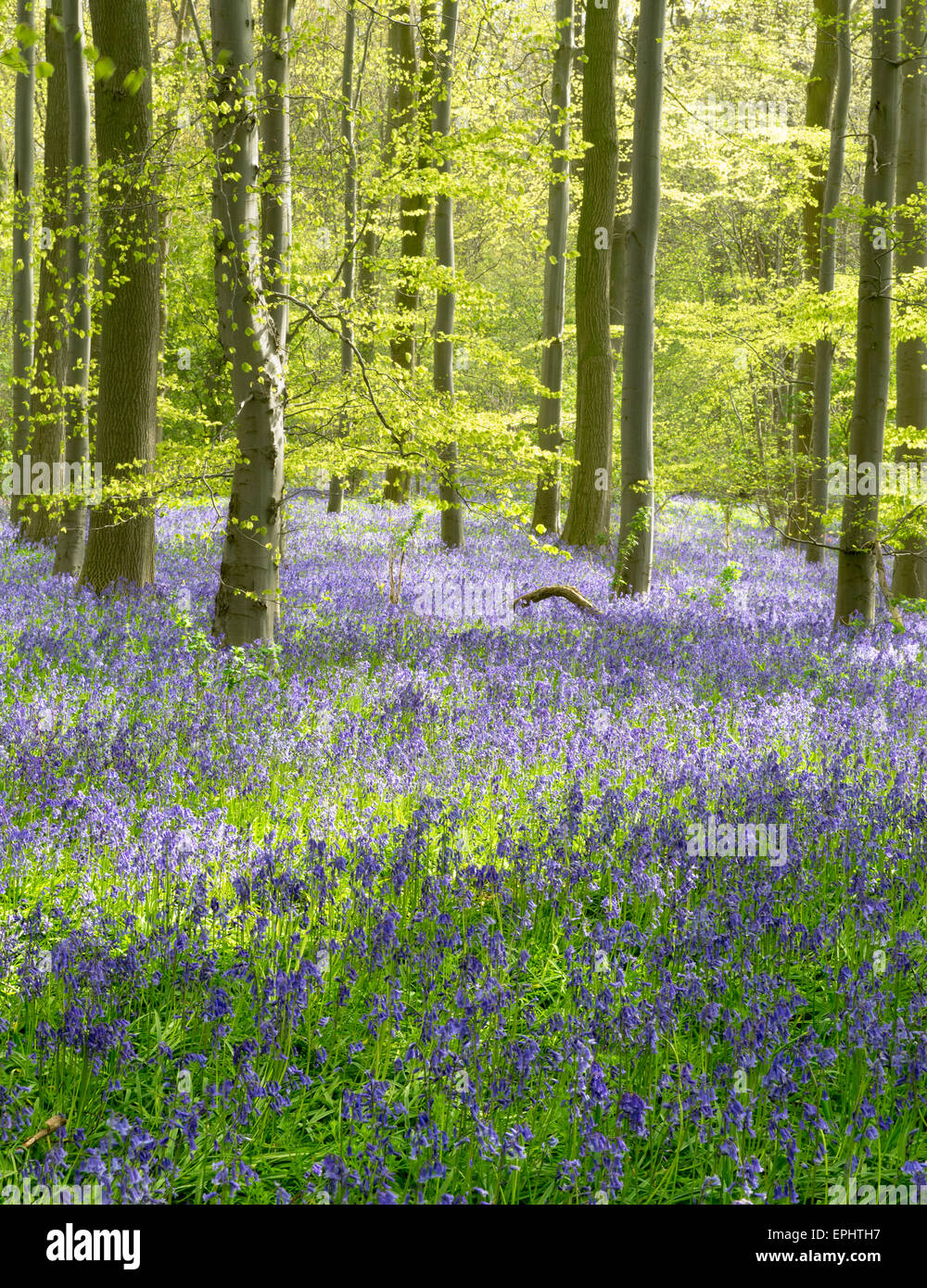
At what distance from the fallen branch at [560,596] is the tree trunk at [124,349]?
3.98m

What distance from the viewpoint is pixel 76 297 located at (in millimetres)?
10945

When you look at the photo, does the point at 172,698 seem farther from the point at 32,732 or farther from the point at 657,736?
the point at 657,736

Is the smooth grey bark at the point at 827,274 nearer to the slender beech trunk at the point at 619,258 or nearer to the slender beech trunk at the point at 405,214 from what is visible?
the slender beech trunk at the point at 619,258

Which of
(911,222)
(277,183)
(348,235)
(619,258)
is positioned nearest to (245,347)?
(277,183)

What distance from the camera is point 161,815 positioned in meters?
4.25

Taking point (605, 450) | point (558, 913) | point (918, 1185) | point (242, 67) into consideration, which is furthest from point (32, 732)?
point (605, 450)

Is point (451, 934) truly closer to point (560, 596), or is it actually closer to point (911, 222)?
point (560, 596)

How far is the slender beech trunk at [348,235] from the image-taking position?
7.82 meters

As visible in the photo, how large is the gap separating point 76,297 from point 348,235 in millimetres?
3165

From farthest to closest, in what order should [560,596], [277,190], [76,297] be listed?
[560,596] → [76,297] → [277,190]

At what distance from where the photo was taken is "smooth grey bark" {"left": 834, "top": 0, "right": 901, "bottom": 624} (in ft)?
28.8

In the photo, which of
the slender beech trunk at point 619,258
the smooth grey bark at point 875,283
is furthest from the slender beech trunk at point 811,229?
the smooth grey bark at point 875,283

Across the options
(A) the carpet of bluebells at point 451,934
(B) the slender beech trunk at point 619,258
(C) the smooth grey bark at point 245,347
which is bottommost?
(A) the carpet of bluebells at point 451,934

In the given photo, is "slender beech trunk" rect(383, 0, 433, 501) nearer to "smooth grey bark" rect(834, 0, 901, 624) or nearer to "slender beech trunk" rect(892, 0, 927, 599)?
"smooth grey bark" rect(834, 0, 901, 624)
